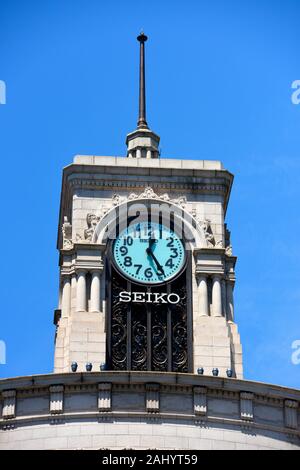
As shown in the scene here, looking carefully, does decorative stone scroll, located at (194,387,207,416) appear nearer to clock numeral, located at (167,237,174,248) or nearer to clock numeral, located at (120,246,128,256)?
clock numeral, located at (120,246,128,256)

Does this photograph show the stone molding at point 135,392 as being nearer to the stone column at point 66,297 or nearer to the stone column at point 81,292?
the stone column at point 81,292

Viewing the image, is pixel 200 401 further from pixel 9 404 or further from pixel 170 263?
pixel 170 263

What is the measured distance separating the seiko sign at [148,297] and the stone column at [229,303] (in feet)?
9.26

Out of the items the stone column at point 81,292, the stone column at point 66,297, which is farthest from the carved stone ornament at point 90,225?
the stone column at point 66,297

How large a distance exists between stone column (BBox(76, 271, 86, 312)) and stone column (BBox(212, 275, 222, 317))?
6.53m

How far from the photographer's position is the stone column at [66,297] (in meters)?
97.2

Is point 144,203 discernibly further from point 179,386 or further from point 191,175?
point 179,386

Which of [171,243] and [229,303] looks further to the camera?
[171,243]

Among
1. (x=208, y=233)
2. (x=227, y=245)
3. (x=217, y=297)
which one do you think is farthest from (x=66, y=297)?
(x=227, y=245)

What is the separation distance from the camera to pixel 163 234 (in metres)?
98.6

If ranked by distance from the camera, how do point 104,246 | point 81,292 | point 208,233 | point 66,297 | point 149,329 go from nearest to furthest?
point 149,329 → point 81,292 → point 66,297 → point 104,246 → point 208,233

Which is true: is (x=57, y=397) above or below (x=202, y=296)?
below

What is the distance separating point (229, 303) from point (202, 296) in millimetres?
1764

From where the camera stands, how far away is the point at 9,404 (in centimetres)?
8081
